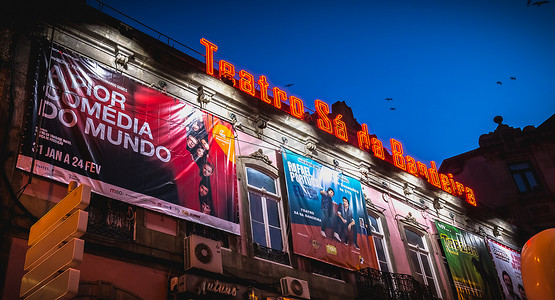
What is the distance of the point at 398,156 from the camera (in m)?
17.9

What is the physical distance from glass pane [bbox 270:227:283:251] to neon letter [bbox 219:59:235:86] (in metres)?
4.24

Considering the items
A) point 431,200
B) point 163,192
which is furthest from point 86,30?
point 431,200

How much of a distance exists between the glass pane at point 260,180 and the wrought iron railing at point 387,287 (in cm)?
317

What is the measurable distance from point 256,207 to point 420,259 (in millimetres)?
6947

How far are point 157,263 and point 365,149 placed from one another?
31.0 ft

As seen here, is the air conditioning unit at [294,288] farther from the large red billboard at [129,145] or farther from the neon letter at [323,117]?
the neon letter at [323,117]

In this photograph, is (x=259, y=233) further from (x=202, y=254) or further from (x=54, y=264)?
(x=54, y=264)

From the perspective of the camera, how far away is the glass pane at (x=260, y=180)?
12.8m

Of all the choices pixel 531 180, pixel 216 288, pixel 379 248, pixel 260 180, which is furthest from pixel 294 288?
pixel 531 180

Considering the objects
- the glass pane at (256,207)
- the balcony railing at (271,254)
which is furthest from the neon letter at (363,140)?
the balcony railing at (271,254)

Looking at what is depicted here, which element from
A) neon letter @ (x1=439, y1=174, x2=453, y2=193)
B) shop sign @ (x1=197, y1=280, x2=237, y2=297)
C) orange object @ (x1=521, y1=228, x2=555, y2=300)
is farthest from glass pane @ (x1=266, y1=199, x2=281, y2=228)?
neon letter @ (x1=439, y1=174, x2=453, y2=193)

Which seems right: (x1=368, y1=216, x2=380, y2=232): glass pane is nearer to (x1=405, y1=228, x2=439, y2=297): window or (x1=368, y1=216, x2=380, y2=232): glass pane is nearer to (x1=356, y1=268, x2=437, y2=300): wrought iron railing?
(x1=405, y1=228, x2=439, y2=297): window

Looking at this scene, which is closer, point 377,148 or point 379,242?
point 379,242

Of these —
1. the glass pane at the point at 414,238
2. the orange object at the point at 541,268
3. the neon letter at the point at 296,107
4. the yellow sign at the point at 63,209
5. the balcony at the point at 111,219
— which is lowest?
the orange object at the point at 541,268
